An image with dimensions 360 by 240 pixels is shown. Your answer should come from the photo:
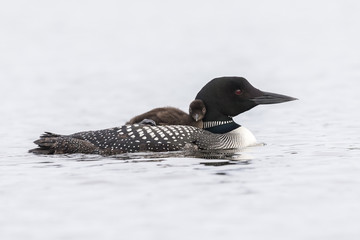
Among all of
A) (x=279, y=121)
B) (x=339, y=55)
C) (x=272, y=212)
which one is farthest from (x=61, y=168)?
(x=339, y=55)

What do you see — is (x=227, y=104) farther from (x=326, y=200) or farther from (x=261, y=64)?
(x=261, y=64)

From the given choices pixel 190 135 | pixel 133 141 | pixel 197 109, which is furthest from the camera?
pixel 197 109

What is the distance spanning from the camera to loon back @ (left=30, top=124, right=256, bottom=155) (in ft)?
26.0

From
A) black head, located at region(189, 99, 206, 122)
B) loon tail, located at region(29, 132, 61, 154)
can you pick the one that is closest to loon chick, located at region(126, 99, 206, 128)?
black head, located at region(189, 99, 206, 122)

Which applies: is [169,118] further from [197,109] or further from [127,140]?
[127,140]

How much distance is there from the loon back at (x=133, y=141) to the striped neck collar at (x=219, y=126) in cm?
20

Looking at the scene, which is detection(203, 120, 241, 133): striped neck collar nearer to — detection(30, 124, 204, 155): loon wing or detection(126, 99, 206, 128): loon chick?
detection(126, 99, 206, 128): loon chick

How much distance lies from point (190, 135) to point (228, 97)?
62cm

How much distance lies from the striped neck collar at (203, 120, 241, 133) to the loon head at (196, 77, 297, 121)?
35 mm

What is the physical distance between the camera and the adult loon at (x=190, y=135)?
26.1 ft

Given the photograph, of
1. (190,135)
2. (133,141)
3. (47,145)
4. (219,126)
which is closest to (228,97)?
(219,126)

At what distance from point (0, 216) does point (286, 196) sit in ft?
5.54

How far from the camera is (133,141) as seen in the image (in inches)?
313

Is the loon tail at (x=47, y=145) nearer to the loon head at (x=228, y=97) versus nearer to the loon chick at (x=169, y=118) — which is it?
the loon chick at (x=169, y=118)
